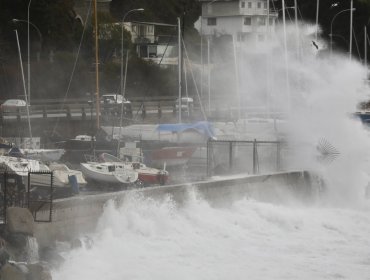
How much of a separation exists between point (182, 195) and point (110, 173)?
3436mm

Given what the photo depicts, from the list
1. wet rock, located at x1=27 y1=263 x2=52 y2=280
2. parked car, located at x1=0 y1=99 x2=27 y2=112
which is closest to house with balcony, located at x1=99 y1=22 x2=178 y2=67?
parked car, located at x1=0 y1=99 x2=27 y2=112

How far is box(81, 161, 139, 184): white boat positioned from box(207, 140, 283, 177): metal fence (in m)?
2.31

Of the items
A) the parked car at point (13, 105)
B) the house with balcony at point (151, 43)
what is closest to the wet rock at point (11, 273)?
the parked car at point (13, 105)

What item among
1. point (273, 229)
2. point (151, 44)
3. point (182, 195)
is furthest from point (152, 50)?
point (182, 195)

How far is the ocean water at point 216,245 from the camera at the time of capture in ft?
56.0

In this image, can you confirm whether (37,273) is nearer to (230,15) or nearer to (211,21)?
(211,21)

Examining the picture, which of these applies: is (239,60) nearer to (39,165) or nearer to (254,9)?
(39,165)

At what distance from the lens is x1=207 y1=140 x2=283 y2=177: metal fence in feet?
84.5

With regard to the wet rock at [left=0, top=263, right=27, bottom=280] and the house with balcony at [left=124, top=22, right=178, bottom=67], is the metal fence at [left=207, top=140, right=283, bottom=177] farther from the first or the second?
the house with balcony at [left=124, top=22, right=178, bottom=67]

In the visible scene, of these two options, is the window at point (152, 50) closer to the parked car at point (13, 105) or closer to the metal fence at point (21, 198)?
the parked car at point (13, 105)

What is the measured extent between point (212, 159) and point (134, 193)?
23.0ft

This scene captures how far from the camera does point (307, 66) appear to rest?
129 feet

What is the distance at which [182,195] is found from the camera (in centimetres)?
2122

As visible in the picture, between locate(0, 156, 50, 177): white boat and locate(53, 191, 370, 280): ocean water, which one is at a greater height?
locate(0, 156, 50, 177): white boat
